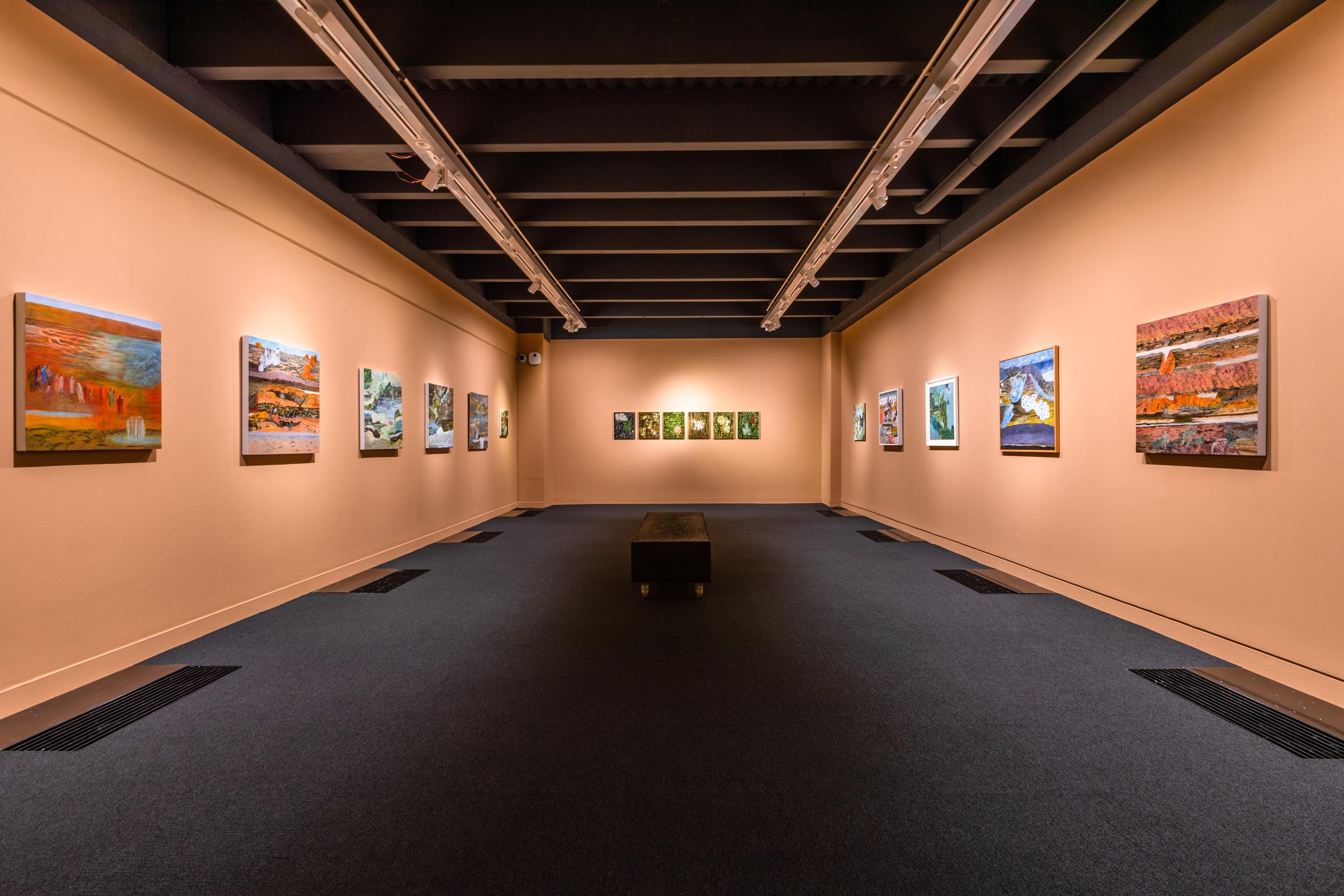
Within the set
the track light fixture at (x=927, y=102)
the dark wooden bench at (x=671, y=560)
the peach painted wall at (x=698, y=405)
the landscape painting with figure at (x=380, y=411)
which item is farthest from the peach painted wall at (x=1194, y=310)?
the landscape painting with figure at (x=380, y=411)

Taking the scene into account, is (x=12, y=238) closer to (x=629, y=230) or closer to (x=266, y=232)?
(x=266, y=232)

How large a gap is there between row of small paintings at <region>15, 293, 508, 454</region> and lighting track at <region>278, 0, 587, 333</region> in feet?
6.89

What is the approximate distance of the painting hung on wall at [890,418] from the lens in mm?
8438

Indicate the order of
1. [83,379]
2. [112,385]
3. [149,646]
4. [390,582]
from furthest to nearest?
[390,582]
[149,646]
[112,385]
[83,379]

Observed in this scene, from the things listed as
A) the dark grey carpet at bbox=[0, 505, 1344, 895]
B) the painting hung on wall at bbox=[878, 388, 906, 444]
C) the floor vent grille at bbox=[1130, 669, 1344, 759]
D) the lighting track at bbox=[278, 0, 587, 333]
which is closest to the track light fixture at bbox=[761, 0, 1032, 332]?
the painting hung on wall at bbox=[878, 388, 906, 444]

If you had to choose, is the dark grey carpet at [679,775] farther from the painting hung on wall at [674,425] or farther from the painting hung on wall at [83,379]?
the painting hung on wall at [674,425]

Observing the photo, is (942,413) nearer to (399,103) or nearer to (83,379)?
(399,103)

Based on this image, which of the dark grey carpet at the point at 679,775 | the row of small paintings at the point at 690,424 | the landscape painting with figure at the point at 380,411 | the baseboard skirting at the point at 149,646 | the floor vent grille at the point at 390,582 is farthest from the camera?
the row of small paintings at the point at 690,424

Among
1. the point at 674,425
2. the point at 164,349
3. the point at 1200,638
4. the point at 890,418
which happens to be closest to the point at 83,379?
the point at 164,349

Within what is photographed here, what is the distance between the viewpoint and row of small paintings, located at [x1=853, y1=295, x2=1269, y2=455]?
3.20 metres

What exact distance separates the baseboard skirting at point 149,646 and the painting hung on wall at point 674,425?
703 cm

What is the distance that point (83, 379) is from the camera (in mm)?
3119

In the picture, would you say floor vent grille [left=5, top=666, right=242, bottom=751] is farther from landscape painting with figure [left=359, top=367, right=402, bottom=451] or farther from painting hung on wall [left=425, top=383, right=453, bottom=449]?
painting hung on wall [left=425, top=383, right=453, bottom=449]

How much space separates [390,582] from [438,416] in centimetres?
296
